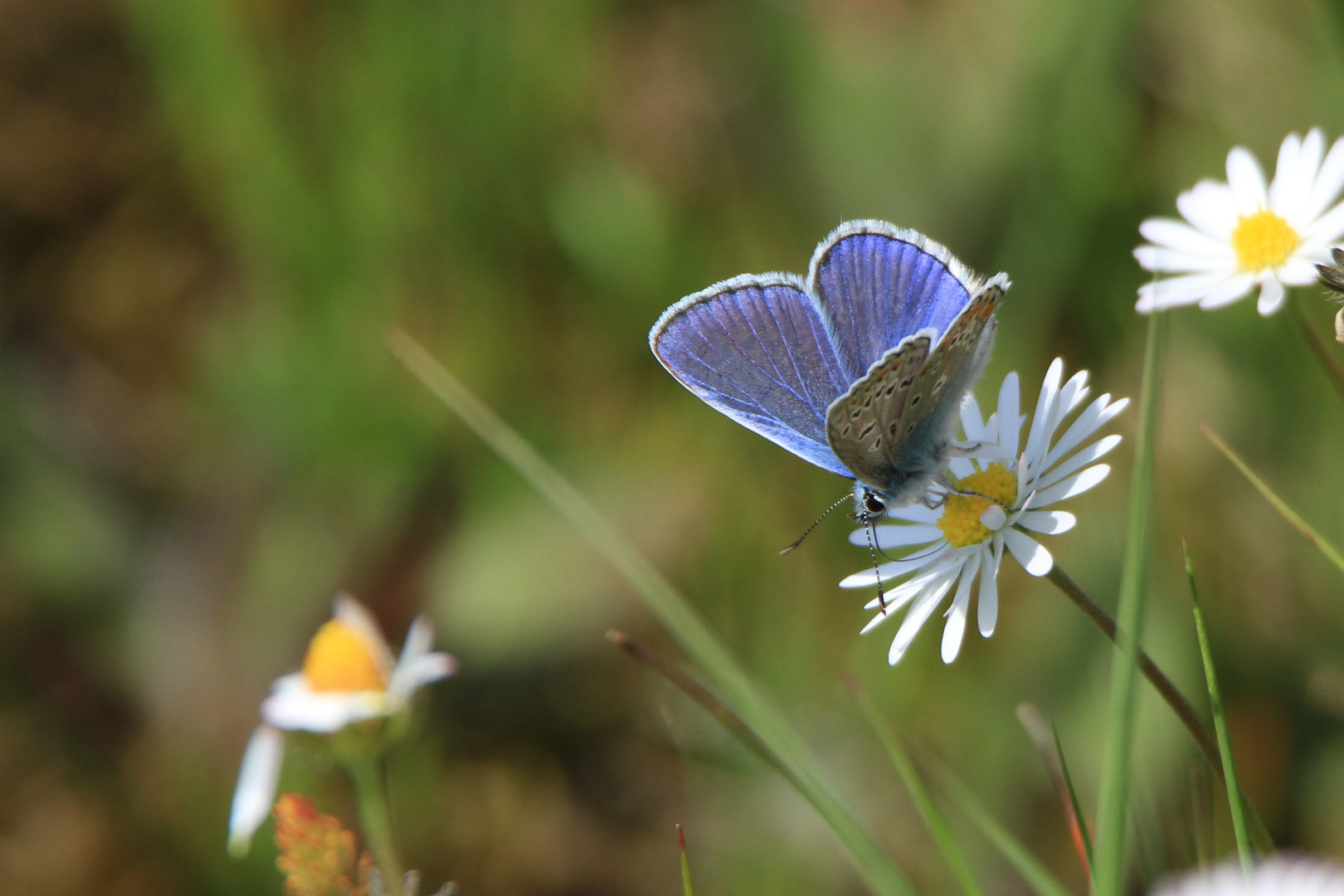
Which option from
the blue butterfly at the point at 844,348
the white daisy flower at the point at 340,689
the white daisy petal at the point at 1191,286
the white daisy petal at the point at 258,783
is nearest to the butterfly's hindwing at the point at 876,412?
the blue butterfly at the point at 844,348

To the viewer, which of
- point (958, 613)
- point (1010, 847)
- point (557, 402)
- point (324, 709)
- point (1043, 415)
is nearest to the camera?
point (1010, 847)

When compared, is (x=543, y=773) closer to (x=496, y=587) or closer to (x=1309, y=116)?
(x=496, y=587)

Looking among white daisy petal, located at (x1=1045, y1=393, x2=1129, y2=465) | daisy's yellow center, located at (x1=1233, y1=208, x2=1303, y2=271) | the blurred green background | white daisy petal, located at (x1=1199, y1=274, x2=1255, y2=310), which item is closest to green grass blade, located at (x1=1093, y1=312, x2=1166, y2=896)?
white daisy petal, located at (x1=1045, y1=393, x2=1129, y2=465)

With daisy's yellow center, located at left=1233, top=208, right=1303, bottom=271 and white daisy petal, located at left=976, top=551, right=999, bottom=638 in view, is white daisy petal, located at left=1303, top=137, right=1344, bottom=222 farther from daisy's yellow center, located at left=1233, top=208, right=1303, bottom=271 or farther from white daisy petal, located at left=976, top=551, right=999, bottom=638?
white daisy petal, located at left=976, top=551, right=999, bottom=638

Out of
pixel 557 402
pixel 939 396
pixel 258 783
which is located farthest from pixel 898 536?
pixel 557 402

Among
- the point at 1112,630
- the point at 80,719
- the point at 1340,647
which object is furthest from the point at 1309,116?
the point at 80,719

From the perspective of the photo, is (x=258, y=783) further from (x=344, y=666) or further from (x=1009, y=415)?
(x=1009, y=415)
